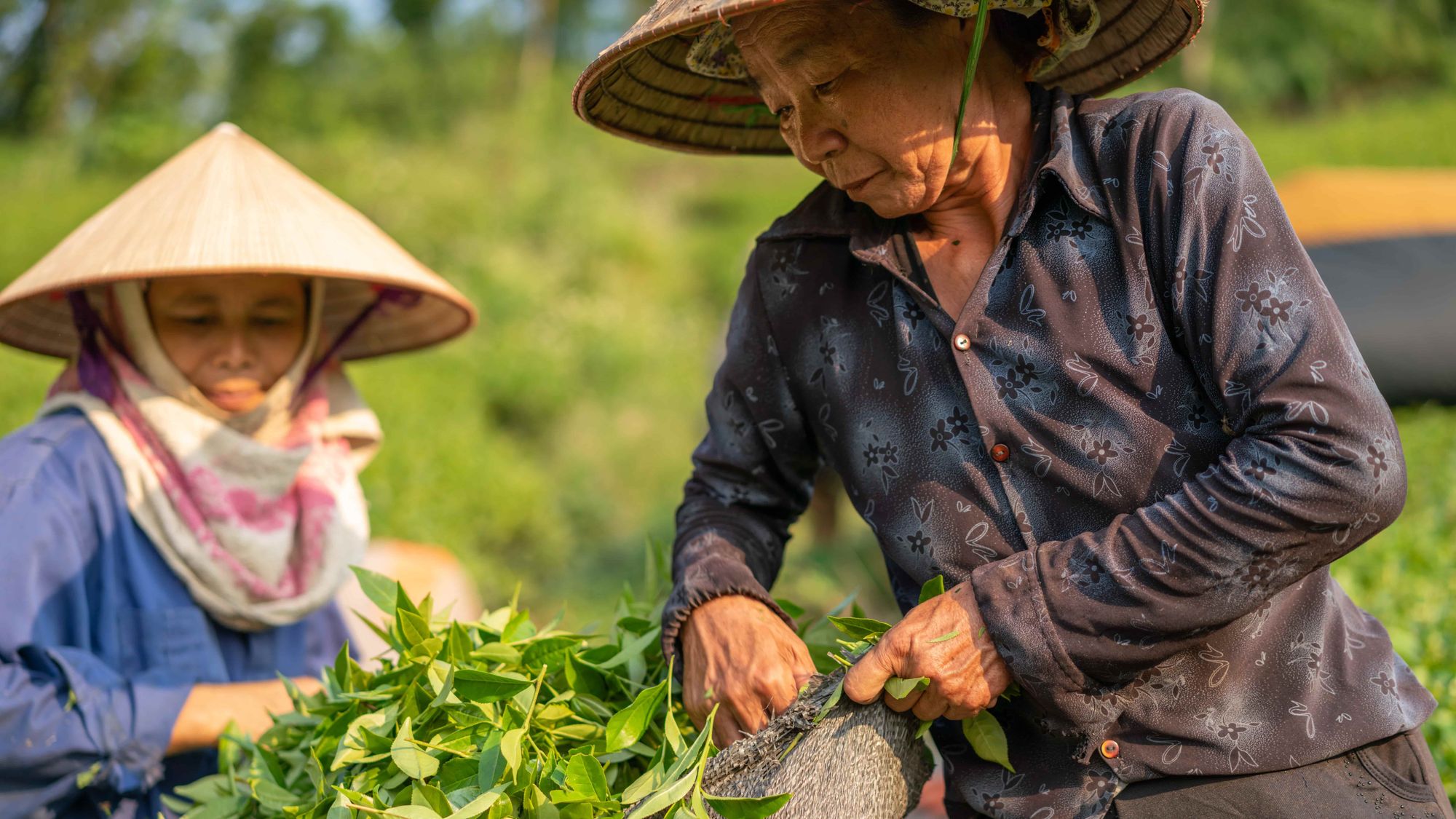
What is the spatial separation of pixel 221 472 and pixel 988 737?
1.59 m

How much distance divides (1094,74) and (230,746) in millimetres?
1641

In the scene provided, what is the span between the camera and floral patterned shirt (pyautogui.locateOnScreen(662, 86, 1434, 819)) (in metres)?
1.20

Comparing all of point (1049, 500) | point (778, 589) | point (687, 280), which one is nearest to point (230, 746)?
point (1049, 500)

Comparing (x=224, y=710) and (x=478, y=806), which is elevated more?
(x=478, y=806)

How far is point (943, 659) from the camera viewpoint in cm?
128

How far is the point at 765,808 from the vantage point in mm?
1252

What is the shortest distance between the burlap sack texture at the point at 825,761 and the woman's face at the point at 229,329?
1.42 metres

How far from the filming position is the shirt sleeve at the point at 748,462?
165cm

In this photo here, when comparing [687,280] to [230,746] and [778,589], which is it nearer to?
[778,589]

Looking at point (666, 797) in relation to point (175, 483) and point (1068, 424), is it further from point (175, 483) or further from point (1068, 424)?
point (175, 483)

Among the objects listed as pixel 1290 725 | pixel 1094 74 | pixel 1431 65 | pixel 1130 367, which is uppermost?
pixel 1094 74

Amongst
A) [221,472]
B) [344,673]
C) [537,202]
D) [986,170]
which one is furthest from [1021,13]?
[537,202]

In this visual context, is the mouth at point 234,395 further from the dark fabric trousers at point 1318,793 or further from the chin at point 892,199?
the dark fabric trousers at point 1318,793

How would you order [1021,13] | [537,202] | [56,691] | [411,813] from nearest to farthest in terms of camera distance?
1. [411,813]
2. [1021,13]
3. [56,691]
4. [537,202]
